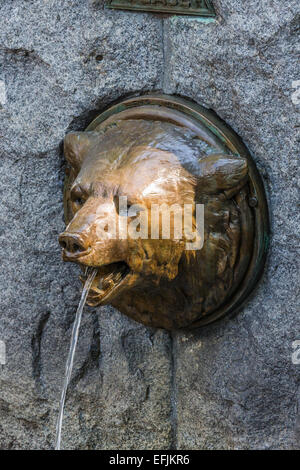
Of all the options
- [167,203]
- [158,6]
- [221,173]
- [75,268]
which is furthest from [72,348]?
[158,6]

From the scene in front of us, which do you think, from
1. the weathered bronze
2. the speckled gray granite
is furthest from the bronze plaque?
the weathered bronze

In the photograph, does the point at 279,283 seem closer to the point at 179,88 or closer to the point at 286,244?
the point at 286,244

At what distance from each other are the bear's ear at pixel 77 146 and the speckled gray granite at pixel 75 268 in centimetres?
10

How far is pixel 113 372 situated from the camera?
6.45 ft

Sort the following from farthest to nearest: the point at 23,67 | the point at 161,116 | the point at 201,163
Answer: the point at 23,67
the point at 161,116
the point at 201,163

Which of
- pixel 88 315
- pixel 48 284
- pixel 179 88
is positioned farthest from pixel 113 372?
pixel 179 88

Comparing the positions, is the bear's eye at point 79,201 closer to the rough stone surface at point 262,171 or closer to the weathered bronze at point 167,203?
the weathered bronze at point 167,203

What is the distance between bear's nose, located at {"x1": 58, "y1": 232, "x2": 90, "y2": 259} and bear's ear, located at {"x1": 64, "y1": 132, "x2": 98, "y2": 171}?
29cm

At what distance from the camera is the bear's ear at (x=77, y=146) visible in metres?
1.75

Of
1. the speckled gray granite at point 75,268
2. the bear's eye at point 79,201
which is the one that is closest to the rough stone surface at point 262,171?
the speckled gray granite at point 75,268

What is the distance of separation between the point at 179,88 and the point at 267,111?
0.24 m

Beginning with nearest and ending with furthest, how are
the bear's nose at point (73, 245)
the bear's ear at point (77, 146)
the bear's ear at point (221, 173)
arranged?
the bear's nose at point (73, 245) < the bear's ear at point (221, 173) < the bear's ear at point (77, 146)

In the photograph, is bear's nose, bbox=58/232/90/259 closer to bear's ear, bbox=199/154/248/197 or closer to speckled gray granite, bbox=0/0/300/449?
bear's ear, bbox=199/154/248/197

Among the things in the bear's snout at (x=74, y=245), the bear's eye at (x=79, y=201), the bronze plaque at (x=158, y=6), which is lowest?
the bear's snout at (x=74, y=245)
